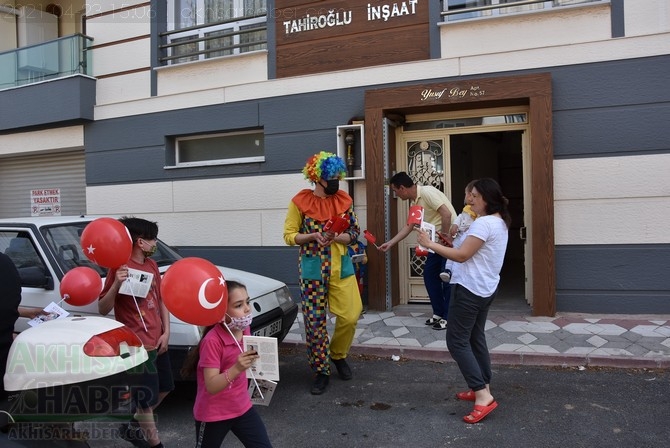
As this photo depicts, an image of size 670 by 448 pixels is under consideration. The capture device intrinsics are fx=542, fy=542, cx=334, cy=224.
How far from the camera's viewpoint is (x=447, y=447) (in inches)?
141

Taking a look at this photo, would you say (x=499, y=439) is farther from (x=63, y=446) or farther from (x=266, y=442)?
(x=63, y=446)

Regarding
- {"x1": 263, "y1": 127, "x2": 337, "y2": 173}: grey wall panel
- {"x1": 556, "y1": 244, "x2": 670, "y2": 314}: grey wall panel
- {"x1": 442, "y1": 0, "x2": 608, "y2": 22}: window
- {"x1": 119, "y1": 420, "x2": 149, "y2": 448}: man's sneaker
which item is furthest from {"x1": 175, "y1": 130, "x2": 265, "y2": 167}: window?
{"x1": 119, "y1": 420, "x2": 149, "y2": 448}: man's sneaker

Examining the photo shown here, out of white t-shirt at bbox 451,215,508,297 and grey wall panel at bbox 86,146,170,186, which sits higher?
grey wall panel at bbox 86,146,170,186

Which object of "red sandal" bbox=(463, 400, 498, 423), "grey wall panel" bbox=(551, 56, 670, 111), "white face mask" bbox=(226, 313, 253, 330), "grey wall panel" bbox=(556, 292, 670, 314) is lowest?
"red sandal" bbox=(463, 400, 498, 423)

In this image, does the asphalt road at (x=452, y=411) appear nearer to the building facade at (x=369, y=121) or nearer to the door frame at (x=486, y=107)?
the door frame at (x=486, y=107)

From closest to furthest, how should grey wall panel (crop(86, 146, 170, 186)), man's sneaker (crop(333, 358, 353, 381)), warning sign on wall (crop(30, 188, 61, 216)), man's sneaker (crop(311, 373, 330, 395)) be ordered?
man's sneaker (crop(311, 373, 330, 395)) < man's sneaker (crop(333, 358, 353, 381)) < grey wall panel (crop(86, 146, 170, 186)) < warning sign on wall (crop(30, 188, 61, 216))

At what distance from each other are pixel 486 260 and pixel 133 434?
2.63 meters

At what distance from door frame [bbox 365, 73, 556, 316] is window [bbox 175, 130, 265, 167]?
1.86m

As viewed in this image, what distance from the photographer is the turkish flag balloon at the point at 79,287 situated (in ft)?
10.7

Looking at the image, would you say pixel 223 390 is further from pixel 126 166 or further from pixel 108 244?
pixel 126 166

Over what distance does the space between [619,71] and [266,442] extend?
6135 mm

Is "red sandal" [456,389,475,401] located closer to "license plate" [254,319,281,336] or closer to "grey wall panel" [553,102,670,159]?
"license plate" [254,319,281,336]

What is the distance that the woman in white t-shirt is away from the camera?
3.78 meters

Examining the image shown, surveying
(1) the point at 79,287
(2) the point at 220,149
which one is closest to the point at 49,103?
(2) the point at 220,149
